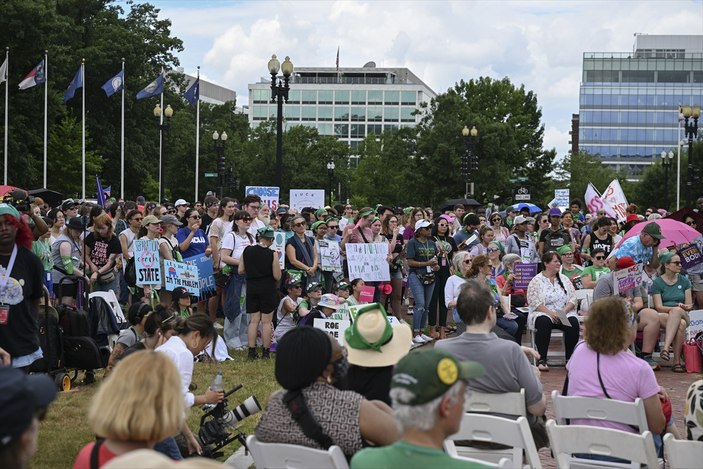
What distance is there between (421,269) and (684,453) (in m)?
11.0

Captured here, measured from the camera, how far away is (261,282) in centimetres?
1431

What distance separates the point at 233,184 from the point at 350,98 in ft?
433

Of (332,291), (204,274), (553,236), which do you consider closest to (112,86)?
(553,236)

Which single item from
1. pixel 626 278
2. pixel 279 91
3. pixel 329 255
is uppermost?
pixel 279 91

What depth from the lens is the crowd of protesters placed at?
20.0ft

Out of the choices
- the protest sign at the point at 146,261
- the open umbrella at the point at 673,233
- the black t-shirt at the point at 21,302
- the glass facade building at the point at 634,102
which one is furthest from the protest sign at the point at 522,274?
the glass facade building at the point at 634,102

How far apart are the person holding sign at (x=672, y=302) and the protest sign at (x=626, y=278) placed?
58 centimetres

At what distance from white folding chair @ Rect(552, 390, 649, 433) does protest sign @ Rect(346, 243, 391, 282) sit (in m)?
9.98

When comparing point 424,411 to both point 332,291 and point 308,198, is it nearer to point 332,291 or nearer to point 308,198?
point 332,291

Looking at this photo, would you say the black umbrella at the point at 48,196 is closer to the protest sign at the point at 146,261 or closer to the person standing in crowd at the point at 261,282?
the protest sign at the point at 146,261

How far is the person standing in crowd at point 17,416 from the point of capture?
125 inches

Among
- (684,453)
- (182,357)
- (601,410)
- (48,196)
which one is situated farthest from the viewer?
(48,196)

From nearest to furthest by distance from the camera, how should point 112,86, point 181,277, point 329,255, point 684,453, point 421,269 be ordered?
1. point 684,453
2. point 181,277
3. point 421,269
4. point 329,255
5. point 112,86

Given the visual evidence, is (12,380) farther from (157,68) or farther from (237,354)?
(157,68)
